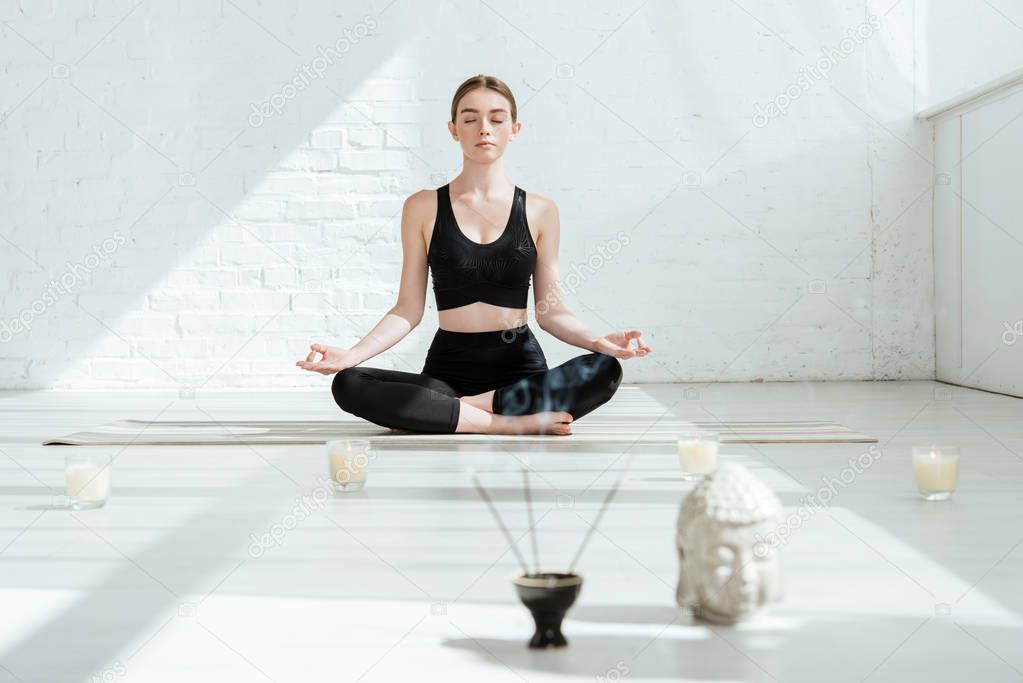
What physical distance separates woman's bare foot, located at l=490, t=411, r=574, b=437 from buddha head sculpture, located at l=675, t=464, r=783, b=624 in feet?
5.80

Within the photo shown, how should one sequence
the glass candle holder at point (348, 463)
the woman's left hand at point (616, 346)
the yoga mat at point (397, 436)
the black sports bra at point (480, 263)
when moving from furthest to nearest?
the black sports bra at point (480, 263) → the yoga mat at point (397, 436) → the woman's left hand at point (616, 346) → the glass candle holder at point (348, 463)

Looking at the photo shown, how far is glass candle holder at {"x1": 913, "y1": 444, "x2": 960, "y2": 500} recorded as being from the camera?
82.4 inches

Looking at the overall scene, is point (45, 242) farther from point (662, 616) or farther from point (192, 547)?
point (662, 616)

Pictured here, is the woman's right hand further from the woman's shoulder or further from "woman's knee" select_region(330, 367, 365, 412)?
the woman's shoulder

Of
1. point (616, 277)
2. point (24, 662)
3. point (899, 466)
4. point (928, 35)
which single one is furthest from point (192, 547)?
→ point (928, 35)

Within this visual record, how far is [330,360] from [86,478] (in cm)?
89

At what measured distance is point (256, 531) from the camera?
1916 mm

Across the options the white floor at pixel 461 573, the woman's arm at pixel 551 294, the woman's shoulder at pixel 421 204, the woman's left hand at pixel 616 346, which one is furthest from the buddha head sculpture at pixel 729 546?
the woman's shoulder at pixel 421 204

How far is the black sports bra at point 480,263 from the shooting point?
10.4 feet

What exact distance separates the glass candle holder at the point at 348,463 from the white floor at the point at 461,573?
0.05 metres

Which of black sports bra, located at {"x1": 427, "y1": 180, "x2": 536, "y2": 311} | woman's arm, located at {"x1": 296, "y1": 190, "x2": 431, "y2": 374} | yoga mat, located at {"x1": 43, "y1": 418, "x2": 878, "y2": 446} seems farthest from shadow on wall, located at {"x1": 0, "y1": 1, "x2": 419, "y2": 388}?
black sports bra, located at {"x1": 427, "y1": 180, "x2": 536, "y2": 311}

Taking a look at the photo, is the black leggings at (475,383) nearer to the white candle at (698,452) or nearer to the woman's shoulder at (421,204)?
the woman's shoulder at (421,204)

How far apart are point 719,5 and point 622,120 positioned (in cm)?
69

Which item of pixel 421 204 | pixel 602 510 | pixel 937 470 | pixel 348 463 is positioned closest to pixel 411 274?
pixel 421 204
